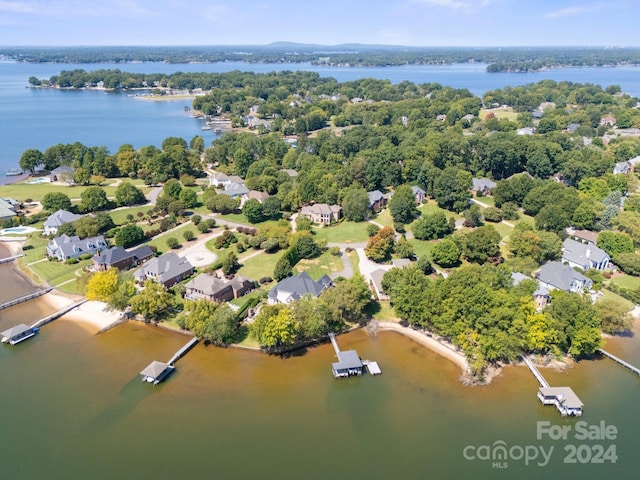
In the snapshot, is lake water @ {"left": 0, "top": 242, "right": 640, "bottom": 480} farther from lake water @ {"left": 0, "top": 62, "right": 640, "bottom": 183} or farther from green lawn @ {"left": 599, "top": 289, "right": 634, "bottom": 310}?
lake water @ {"left": 0, "top": 62, "right": 640, "bottom": 183}

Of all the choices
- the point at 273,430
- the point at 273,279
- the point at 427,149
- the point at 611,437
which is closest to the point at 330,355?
the point at 273,430

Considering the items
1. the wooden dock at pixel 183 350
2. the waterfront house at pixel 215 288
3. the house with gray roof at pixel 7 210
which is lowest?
the wooden dock at pixel 183 350

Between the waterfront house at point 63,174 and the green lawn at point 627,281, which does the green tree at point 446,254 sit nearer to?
the green lawn at point 627,281

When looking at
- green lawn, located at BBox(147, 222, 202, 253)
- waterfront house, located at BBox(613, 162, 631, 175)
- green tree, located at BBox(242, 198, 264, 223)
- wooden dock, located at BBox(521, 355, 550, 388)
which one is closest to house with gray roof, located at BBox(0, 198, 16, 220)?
green lawn, located at BBox(147, 222, 202, 253)

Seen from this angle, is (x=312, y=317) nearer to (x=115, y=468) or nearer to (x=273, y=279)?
(x=273, y=279)

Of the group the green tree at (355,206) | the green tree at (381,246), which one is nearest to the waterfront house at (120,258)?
the green tree at (381,246)

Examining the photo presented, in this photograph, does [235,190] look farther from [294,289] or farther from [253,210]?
[294,289]
